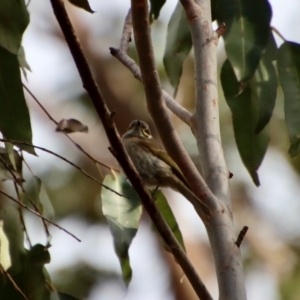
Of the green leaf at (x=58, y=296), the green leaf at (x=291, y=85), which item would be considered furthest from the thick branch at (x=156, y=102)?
the green leaf at (x=58, y=296)

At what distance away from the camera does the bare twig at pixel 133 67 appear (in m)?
2.51

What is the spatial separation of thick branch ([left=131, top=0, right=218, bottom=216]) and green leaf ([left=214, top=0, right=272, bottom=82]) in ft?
1.24

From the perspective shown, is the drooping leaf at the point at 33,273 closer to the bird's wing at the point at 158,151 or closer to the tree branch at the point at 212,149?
the tree branch at the point at 212,149

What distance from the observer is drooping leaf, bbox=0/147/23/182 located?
235 centimetres

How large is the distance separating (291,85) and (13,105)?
3.71 ft

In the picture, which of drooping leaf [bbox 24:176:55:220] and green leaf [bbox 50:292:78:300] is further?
drooping leaf [bbox 24:176:55:220]

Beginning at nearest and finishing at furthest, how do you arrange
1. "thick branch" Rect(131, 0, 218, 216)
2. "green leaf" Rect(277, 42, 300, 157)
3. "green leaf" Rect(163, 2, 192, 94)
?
"thick branch" Rect(131, 0, 218, 216) < "green leaf" Rect(277, 42, 300, 157) < "green leaf" Rect(163, 2, 192, 94)

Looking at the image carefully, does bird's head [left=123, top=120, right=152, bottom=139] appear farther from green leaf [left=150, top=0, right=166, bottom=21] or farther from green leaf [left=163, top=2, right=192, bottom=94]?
green leaf [left=150, top=0, right=166, bottom=21]

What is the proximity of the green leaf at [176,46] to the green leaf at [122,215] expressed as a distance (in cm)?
44

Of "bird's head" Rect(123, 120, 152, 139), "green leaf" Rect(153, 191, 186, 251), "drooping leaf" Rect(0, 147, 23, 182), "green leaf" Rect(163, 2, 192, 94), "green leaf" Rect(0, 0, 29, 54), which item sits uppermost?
"bird's head" Rect(123, 120, 152, 139)

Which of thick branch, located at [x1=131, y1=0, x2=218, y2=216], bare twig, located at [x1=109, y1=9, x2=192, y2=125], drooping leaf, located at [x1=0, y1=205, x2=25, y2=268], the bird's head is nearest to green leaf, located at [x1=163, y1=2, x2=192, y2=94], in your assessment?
bare twig, located at [x1=109, y1=9, x2=192, y2=125]

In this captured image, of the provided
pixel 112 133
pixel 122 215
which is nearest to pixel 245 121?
pixel 122 215

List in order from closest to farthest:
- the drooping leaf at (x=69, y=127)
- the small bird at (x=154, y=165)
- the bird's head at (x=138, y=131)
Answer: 1. the drooping leaf at (x=69, y=127)
2. the small bird at (x=154, y=165)
3. the bird's head at (x=138, y=131)

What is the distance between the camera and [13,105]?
7.68 feet
